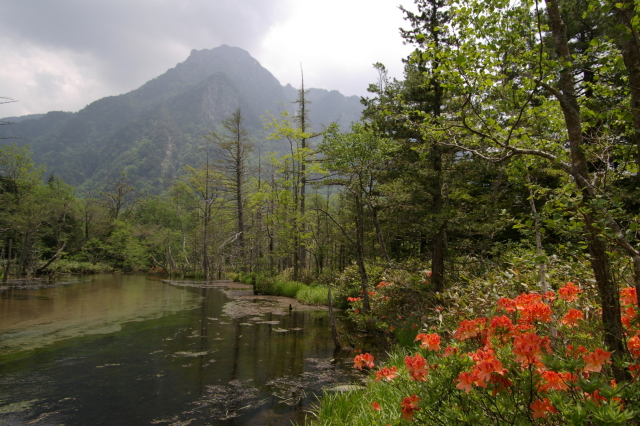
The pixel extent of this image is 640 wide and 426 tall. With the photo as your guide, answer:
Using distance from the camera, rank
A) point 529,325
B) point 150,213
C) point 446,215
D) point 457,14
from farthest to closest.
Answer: point 150,213 → point 446,215 → point 457,14 → point 529,325

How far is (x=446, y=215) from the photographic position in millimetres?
7215

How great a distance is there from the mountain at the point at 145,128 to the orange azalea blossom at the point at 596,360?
192 ft

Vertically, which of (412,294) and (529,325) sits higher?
(529,325)

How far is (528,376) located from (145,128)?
12971cm

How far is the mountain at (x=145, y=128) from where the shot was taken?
89.0 meters

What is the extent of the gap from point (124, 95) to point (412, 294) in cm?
17735

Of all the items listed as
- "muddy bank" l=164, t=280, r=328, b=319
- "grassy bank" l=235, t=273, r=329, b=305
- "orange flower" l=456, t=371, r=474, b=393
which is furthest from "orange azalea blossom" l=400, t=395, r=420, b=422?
"grassy bank" l=235, t=273, r=329, b=305

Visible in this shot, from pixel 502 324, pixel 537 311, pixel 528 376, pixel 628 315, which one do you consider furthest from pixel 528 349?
pixel 628 315

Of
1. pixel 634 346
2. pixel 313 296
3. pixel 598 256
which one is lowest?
pixel 313 296

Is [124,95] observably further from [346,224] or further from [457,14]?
[457,14]

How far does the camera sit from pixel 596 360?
1.51 metres

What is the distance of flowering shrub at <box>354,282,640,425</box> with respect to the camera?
1460 millimetres

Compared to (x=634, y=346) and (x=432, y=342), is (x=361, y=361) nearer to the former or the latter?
(x=432, y=342)

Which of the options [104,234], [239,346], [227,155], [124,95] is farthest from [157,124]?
[239,346]
